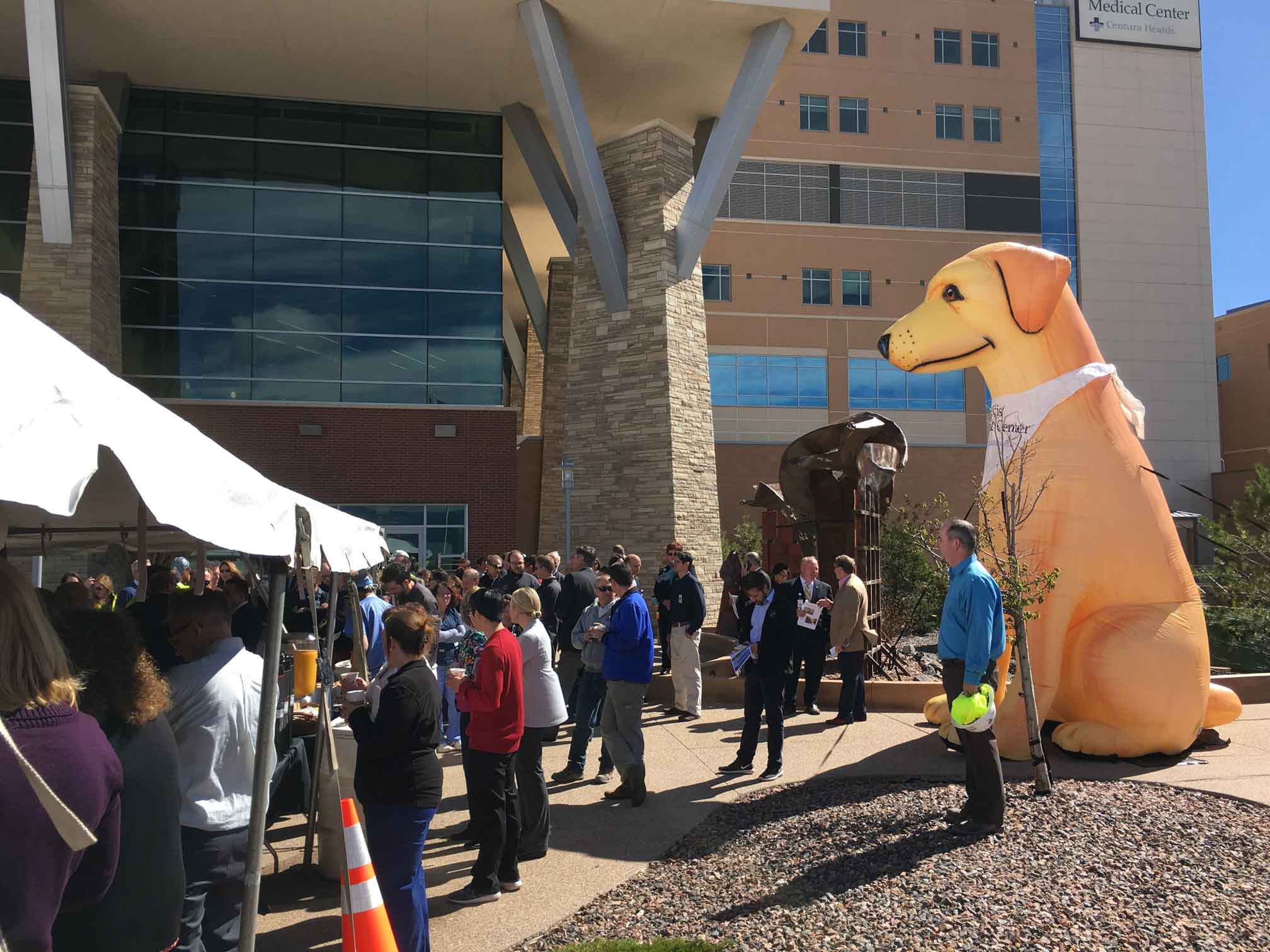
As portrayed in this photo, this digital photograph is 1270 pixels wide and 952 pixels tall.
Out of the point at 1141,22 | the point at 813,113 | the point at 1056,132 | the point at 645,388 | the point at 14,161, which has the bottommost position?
the point at 645,388

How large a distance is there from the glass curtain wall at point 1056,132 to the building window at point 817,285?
941cm

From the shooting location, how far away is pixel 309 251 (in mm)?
23609

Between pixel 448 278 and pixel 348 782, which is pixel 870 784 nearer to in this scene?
pixel 348 782

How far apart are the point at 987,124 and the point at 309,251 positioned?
26.4 m

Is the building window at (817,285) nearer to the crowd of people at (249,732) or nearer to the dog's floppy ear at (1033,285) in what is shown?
the crowd of people at (249,732)

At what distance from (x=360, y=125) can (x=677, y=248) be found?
28.3ft

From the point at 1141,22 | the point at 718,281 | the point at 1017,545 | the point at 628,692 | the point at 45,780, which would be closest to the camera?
the point at 45,780

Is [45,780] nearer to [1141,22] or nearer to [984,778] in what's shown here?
[984,778]

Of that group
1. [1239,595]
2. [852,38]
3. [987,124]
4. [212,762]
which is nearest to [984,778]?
[212,762]

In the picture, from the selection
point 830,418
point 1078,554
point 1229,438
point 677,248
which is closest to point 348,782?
point 1078,554

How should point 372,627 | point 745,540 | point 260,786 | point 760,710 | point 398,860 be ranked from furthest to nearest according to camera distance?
point 745,540, point 372,627, point 760,710, point 398,860, point 260,786

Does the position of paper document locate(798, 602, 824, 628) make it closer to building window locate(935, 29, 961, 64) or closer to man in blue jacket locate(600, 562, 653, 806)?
man in blue jacket locate(600, 562, 653, 806)

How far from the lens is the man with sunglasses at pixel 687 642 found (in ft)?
34.3

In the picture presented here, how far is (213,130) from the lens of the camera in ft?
76.2
